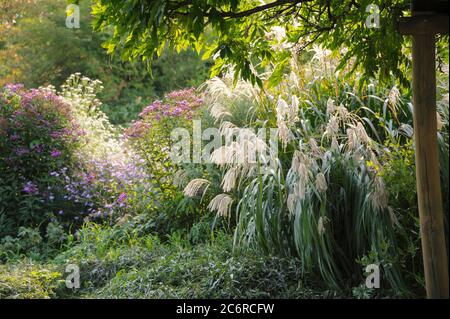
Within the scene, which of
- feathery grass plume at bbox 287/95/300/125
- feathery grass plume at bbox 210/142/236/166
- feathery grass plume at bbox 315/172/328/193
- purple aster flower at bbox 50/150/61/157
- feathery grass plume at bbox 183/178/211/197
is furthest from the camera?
purple aster flower at bbox 50/150/61/157

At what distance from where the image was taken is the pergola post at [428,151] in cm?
391

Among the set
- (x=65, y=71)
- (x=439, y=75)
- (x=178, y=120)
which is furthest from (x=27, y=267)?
(x=65, y=71)

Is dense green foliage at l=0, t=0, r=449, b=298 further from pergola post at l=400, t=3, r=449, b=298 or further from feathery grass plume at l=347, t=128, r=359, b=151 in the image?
pergola post at l=400, t=3, r=449, b=298

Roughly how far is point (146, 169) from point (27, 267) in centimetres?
214

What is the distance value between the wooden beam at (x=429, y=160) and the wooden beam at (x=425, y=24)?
2.0 inches

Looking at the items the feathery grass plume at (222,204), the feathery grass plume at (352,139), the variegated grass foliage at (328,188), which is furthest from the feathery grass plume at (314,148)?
the feathery grass plume at (222,204)

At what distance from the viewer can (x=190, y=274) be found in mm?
5707

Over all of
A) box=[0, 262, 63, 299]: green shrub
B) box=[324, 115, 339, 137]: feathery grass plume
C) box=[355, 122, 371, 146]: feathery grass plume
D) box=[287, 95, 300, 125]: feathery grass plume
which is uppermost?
box=[287, 95, 300, 125]: feathery grass plume

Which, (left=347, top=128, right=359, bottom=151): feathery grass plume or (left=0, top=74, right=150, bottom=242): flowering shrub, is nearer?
(left=347, top=128, right=359, bottom=151): feathery grass plume

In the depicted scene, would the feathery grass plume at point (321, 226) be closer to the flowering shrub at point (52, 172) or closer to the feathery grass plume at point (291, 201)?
the feathery grass plume at point (291, 201)

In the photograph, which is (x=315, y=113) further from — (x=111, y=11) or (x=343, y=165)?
(x=111, y=11)

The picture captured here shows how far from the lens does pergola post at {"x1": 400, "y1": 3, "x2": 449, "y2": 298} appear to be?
3906mm

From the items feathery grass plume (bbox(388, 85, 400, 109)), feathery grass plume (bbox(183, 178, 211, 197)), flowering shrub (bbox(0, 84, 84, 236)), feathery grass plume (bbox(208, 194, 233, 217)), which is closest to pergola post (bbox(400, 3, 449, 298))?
feathery grass plume (bbox(388, 85, 400, 109))

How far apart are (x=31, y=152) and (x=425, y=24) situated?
19.8ft
